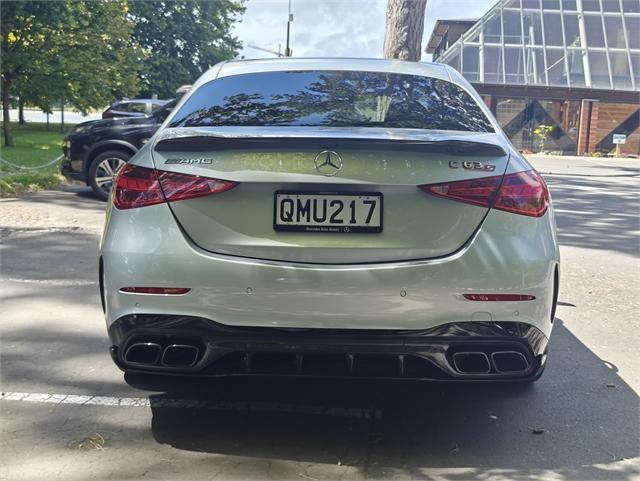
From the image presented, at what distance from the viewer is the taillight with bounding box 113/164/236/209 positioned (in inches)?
113

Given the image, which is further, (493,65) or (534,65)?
(534,65)

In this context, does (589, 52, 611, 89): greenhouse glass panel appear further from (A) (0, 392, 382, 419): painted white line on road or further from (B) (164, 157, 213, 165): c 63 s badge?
(B) (164, 157, 213, 165): c 63 s badge

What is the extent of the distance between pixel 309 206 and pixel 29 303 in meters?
3.44

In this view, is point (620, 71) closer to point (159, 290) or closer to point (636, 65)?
point (636, 65)

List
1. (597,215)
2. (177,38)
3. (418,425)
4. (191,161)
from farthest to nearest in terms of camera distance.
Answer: (177,38) → (597,215) → (418,425) → (191,161)

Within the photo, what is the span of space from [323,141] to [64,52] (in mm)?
21264

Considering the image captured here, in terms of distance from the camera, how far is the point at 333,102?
3529 mm

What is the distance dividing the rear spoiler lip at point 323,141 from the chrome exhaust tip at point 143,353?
32.4 inches

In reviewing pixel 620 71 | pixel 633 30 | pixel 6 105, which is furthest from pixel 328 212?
pixel 633 30

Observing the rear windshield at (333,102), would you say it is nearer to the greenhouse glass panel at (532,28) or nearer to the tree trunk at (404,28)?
the tree trunk at (404,28)

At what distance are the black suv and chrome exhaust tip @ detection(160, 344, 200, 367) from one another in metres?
8.51

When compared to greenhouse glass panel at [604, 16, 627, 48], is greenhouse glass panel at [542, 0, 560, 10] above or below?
above

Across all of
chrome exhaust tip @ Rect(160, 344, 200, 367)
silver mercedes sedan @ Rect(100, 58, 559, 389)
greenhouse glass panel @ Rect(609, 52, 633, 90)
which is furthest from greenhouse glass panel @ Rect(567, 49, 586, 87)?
chrome exhaust tip @ Rect(160, 344, 200, 367)

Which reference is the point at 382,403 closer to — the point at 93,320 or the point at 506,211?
the point at 506,211
